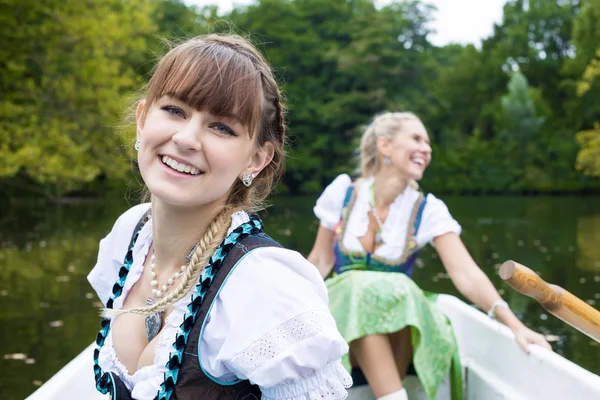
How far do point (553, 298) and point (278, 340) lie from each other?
2.79ft

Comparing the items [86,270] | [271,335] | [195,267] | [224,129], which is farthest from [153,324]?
[86,270]

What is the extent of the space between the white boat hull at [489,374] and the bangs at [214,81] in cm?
124

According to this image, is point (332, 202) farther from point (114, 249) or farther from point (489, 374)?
point (114, 249)

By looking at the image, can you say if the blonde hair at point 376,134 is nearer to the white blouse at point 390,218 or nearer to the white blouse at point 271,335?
the white blouse at point 390,218

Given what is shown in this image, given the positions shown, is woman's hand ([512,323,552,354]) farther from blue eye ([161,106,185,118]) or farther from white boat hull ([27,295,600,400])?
blue eye ([161,106,185,118])

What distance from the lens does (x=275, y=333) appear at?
139 cm

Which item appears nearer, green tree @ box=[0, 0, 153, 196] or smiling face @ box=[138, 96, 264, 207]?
smiling face @ box=[138, 96, 264, 207]

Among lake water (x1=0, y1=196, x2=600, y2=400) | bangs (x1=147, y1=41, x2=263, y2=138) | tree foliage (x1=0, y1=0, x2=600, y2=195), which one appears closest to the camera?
bangs (x1=147, y1=41, x2=263, y2=138)

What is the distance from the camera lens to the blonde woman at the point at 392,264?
9.85 feet

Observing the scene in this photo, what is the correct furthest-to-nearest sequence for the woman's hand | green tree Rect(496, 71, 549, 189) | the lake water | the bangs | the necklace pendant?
green tree Rect(496, 71, 549, 189) < the lake water < the woman's hand < the necklace pendant < the bangs

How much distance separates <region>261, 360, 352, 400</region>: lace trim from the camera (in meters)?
1.41

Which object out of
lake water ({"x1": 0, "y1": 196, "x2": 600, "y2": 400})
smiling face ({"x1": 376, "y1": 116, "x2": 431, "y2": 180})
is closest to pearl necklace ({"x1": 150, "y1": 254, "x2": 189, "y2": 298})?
smiling face ({"x1": 376, "y1": 116, "x2": 431, "y2": 180})

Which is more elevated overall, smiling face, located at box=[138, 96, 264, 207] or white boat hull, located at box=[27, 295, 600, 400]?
smiling face, located at box=[138, 96, 264, 207]

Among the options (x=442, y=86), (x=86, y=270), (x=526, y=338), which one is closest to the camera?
(x=526, y=338)
